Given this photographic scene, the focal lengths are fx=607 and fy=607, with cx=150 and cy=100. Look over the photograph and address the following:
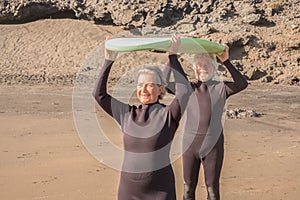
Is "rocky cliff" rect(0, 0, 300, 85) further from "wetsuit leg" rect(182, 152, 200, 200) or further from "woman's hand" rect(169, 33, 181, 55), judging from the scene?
"woman's hand" rect(169, 33, 181, 55)

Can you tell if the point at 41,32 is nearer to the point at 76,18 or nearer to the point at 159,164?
the point at 76,18

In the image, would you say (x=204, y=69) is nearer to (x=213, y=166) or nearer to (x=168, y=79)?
(x=213, y=166)

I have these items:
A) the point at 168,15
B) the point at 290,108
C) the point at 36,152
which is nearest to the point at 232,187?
the point at 36,152

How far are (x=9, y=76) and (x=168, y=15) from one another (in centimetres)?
652

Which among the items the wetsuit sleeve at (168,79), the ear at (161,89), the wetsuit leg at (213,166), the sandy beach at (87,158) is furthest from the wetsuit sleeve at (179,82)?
the sandy beach at (87,158)

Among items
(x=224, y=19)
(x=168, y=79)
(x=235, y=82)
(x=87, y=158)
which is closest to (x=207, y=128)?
(x=235, y=82)

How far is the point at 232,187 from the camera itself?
7176 mm

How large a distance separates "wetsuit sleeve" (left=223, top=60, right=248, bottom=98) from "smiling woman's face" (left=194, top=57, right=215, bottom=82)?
171 millimetres

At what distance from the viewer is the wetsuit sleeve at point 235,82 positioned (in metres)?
4.60

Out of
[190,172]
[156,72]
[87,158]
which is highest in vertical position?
[156,72]

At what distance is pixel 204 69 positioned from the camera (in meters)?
4.79

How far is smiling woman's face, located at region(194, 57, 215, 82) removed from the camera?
15.5ft

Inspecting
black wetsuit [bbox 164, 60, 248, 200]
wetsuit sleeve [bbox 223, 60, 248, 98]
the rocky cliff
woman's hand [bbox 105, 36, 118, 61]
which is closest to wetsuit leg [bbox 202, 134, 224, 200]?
black wetsuit [bbox 164, 60, 248, 200]

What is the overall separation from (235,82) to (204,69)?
265 mm
